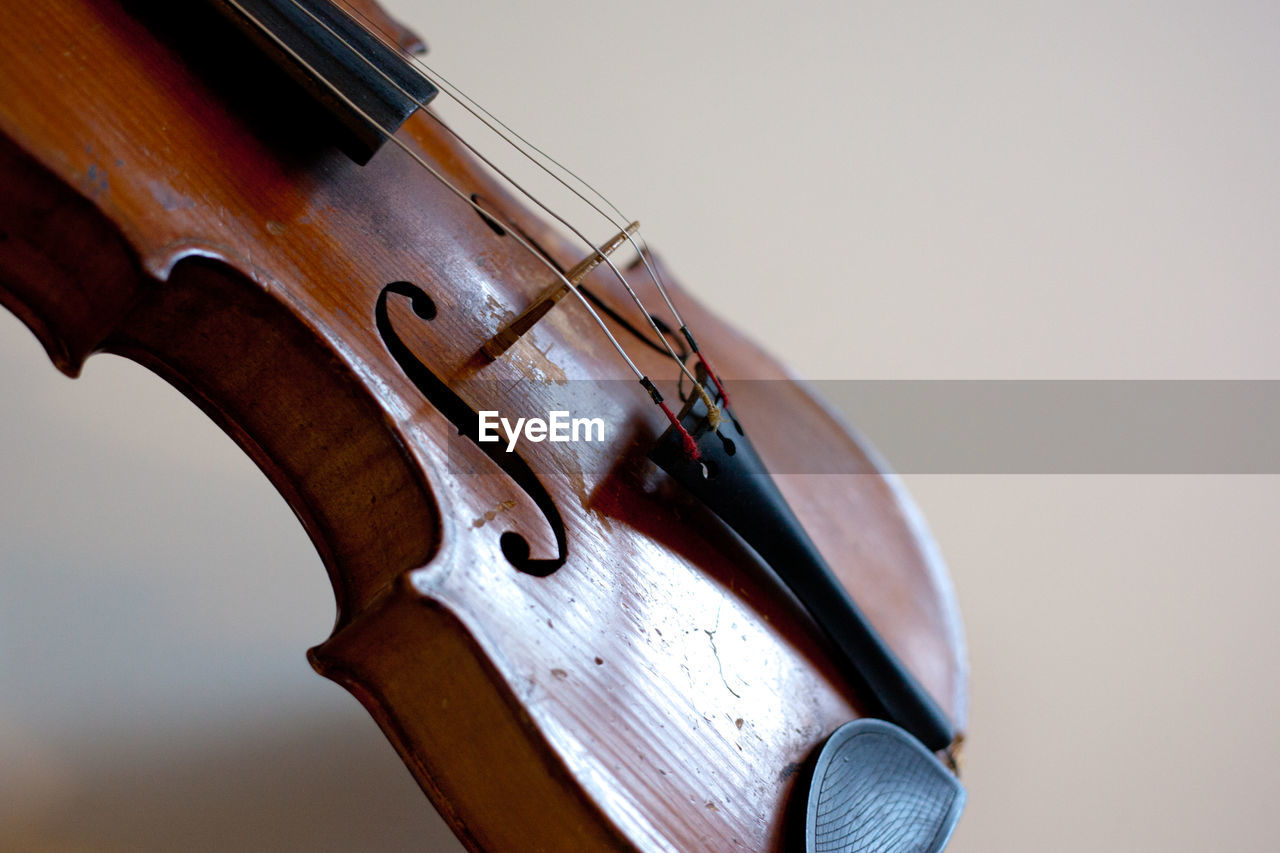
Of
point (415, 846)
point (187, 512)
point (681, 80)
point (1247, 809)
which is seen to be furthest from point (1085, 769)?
point (681, 80)

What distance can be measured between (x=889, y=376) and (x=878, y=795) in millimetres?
954

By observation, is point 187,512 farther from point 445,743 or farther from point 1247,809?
point 1247,809

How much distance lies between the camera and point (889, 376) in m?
1.70

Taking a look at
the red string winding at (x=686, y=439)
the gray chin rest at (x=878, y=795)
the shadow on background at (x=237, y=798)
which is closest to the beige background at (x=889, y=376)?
the shadow on background at (x=237, y=798)

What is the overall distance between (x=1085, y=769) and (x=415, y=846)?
88 cm

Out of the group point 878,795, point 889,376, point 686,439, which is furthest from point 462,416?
point 889,376

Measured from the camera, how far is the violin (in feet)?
2.20

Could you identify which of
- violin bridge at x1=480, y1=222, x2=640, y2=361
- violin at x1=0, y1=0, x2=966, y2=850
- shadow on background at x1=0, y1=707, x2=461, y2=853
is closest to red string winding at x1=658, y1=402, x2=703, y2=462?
violin at x1=0, y1=0, x2=966, y2=850

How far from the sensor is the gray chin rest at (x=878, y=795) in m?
0.80

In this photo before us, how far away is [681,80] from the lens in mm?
1834

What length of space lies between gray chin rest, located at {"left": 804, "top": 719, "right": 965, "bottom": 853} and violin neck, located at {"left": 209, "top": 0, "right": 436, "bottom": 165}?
24.9 inches

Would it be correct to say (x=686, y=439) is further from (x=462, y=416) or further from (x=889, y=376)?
(x=889, y=376)

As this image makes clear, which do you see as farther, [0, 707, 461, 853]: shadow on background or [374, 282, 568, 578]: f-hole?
[0, 707, 461, 853]: shadow on background

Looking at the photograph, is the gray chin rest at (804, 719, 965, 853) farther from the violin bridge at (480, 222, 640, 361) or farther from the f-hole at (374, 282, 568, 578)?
the violin bridge at (480, 222, 640, 361)
